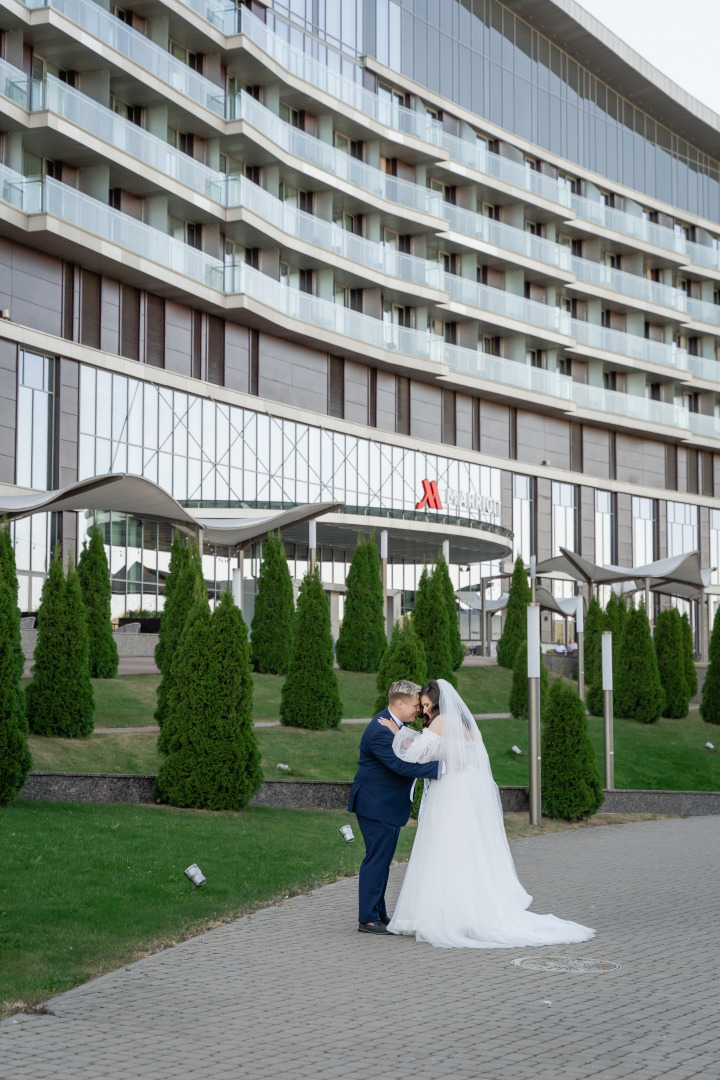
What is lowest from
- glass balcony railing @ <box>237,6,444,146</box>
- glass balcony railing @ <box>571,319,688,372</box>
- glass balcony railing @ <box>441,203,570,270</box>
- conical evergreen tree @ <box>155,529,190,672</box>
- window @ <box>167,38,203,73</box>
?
conical evergreen tree @ <box>155,529,190,672</box>

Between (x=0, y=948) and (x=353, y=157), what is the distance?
137ft

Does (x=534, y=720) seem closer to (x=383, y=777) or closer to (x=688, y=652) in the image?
(x=383, y=777)

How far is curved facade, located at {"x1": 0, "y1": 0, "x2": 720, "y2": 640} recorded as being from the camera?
33.9 meters

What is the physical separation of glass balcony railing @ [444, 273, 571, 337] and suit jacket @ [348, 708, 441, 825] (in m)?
41.2

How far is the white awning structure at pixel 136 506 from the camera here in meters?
20.0

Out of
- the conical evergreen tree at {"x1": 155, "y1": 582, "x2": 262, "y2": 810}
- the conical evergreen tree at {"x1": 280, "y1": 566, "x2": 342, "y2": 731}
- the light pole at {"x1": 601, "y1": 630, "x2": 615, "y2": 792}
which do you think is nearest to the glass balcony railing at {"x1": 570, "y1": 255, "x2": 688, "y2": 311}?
the conical evergreen tree at {"x1": 280, "y1": 566, "x2": 342, "y2": 731}

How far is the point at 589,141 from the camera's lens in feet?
189

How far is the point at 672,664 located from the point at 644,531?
1103 inches

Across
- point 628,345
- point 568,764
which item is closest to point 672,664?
point 568,764

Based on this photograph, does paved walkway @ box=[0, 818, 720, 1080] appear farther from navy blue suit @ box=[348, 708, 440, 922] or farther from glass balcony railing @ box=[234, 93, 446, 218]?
glass balcony railing @ box=[234, 93, 446, 218]

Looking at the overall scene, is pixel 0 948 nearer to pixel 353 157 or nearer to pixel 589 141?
pixel 353 157

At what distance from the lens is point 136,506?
22688 mm

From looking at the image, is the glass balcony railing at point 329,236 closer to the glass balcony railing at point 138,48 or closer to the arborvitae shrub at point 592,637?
the glass balcony railing at point 138,48

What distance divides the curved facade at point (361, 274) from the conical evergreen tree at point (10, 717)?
19.6m
